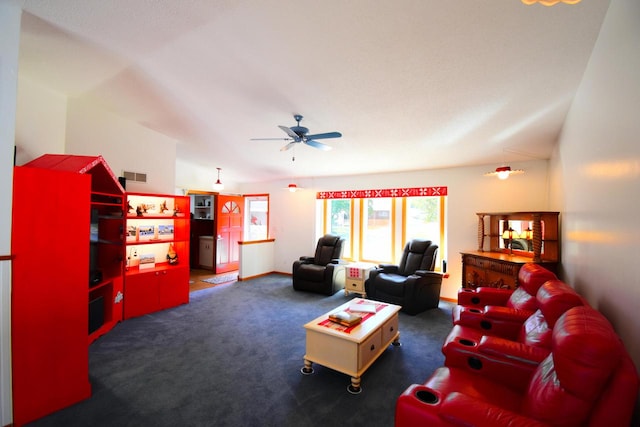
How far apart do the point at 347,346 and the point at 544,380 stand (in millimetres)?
1332

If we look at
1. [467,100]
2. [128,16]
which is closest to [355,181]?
[467,100]

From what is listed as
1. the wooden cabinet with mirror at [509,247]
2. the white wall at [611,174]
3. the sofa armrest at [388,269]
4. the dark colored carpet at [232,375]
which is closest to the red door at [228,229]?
the dark colored carpet at [232,375]

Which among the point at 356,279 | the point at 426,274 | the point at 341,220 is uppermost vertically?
Result: the point at 341,220

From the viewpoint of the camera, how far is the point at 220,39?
2225 millimetres

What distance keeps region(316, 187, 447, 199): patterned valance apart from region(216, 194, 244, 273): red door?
2.33 m

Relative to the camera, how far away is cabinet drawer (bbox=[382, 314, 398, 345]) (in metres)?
2.66

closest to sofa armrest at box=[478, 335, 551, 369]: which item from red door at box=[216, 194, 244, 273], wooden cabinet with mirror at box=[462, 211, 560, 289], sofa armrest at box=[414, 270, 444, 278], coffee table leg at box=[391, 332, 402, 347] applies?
coffee table leg at box=[391, 332, 402, 347]

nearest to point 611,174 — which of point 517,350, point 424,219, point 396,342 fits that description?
point 517,350

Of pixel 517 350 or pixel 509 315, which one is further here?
pixel 509 315

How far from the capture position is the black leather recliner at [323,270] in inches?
187

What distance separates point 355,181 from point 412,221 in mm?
1394

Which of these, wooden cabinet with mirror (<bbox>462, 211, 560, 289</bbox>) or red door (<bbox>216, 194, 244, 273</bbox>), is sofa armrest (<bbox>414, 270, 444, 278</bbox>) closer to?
wooden cabinet with mirror (<bbox>462, 211, 560, 289</bbox>)

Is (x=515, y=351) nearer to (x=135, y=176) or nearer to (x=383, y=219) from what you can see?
(x=383, y=219)

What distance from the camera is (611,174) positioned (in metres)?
1.58
